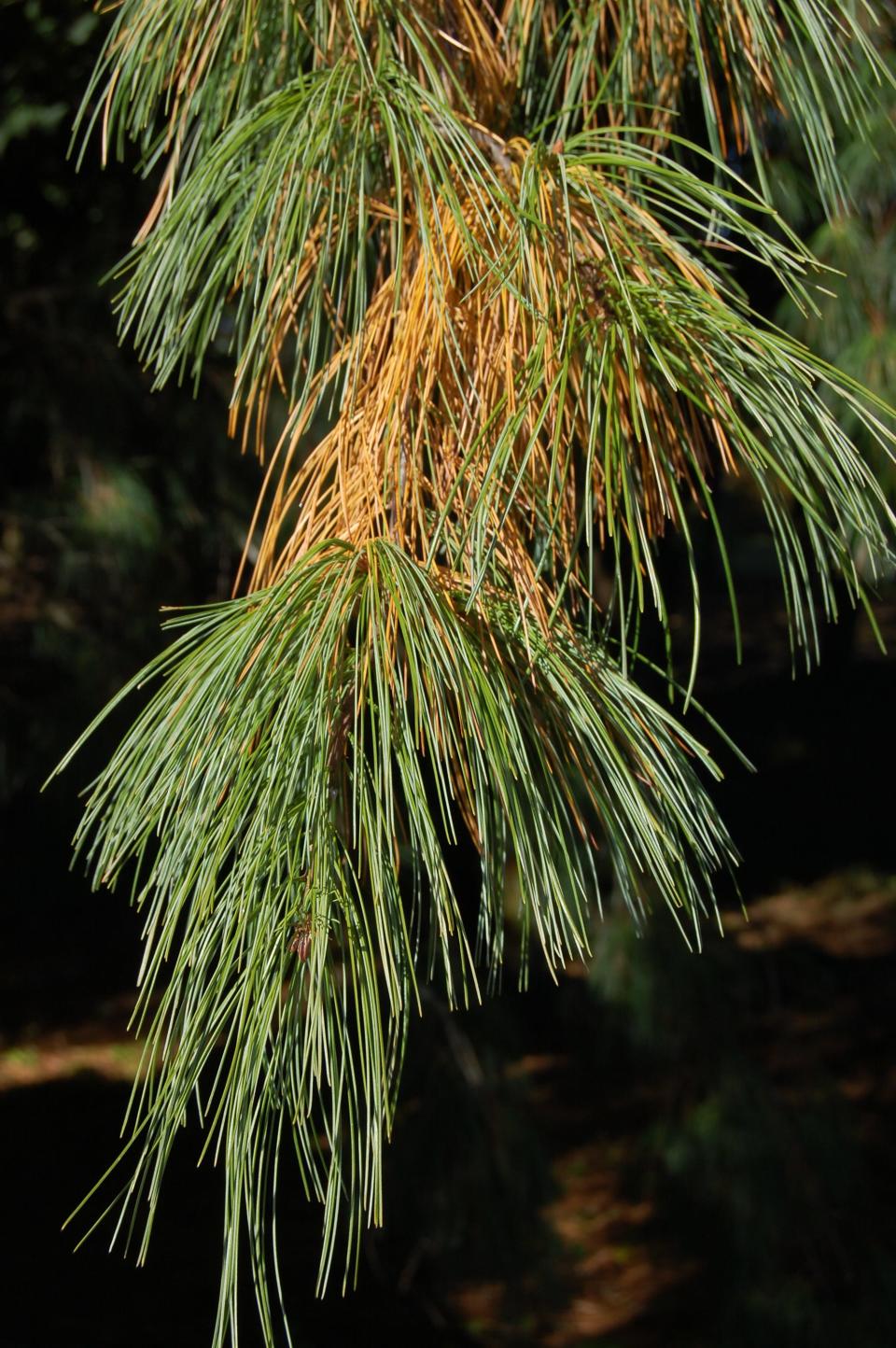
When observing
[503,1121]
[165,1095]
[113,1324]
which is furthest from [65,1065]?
[165,1095]

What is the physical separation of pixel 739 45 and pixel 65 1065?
331cm

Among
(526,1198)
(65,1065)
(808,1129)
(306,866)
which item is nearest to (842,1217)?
(808,1129)

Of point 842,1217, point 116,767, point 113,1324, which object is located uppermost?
point 116,767

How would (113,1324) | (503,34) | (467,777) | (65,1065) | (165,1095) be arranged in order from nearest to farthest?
(165,1095) < (467,777) < (503,34) < (113,1324) < (65,1065)

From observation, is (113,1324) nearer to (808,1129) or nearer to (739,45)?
(808,1129)

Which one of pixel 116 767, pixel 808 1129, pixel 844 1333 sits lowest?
pixel 844 1333

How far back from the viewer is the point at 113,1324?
2.49 metres

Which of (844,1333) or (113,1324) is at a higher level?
(844,1333)

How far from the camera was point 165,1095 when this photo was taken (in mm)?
547

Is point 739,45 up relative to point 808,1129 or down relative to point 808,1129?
up

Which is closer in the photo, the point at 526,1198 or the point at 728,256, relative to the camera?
the point at 728,256

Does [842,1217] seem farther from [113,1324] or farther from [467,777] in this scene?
[113,1324]

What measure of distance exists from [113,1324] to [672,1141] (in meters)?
1.40

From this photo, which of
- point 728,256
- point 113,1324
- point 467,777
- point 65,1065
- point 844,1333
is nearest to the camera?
point 467,777
